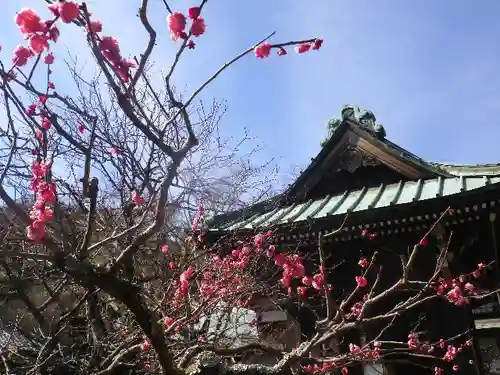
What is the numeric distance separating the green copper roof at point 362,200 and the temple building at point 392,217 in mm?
21

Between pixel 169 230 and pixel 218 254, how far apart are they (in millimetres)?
1387

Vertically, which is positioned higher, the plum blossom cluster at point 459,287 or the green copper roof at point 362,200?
the green copper roof at point 362,200

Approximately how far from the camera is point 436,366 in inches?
284

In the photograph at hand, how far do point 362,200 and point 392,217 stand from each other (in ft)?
3.55

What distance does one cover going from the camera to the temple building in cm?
723

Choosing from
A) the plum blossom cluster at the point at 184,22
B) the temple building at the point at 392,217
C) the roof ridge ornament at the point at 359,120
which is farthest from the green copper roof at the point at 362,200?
the plum blossom cluster at the point at 184,22

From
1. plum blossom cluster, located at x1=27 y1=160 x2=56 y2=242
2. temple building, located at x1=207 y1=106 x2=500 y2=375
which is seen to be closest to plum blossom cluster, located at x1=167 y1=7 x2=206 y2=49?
plum blossom cluster, located at x1=27 y1=160 x2=56 y2=242

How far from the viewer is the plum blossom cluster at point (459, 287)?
21.8ft

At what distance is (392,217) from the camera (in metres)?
7.33

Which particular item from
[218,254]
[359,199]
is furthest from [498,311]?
[218,254]

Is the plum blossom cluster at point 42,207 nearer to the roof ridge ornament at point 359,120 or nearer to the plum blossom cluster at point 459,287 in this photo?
the plum blossom cluster at point 459,287

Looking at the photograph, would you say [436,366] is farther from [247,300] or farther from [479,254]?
[247,300]

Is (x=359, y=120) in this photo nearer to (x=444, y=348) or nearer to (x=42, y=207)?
(x=444, y=348)

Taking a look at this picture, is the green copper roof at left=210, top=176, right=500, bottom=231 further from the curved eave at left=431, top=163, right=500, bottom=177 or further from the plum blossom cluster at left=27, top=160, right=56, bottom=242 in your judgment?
the plum blossom cluster at left=27, top=160, right=56, bottom=242
